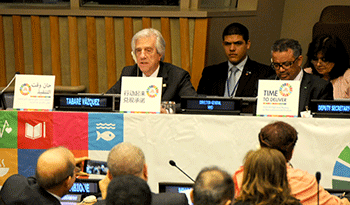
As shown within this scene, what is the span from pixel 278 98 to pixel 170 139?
75 cm

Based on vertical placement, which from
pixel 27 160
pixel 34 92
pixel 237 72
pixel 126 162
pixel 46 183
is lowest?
pixel 27 160

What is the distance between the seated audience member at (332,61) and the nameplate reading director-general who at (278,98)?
1.14 meters

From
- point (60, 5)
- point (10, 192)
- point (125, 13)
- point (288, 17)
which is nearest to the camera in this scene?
point (10, 192)

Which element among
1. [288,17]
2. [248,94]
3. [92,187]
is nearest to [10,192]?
[92,187]

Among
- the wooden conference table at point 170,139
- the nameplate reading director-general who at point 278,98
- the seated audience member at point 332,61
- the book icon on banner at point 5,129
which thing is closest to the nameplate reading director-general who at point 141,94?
the wooden conference table at point 170,139

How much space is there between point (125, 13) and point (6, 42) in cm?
157

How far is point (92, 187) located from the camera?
87.4 inches

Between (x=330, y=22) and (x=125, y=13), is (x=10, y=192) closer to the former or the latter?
(x=125, y=13)

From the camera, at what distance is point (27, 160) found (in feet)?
9.32

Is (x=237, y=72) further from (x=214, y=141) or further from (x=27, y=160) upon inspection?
Answer: (x=27, y=160)

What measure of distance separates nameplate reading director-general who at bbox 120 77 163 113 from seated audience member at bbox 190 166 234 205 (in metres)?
1.19

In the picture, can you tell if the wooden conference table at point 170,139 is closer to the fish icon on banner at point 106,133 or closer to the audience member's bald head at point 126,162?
the fish icon on banner at point 106,133

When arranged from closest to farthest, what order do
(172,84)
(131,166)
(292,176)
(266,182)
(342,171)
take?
1. (266,182)
2. (131,166)
3. (292,176)
4. (342,171)
5. (172,84)

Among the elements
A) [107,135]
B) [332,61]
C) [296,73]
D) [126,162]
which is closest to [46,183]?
[126,162]
